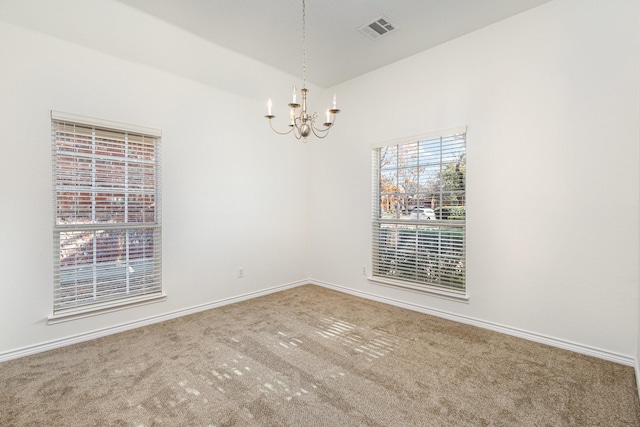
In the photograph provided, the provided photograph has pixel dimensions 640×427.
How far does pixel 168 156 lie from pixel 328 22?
7.47ft

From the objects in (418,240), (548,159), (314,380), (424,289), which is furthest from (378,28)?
(314,380)

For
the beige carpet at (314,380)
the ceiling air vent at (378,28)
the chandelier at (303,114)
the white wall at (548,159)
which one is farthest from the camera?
the ceiling air vent at (378,28)

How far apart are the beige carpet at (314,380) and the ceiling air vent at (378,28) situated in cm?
319

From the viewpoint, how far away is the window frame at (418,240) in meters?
3.43

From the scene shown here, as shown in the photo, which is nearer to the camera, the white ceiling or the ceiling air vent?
the white ceiling

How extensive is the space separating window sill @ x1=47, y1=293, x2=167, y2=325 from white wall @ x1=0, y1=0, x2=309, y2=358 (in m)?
0.06

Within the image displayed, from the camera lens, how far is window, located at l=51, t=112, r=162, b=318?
2.84 meters

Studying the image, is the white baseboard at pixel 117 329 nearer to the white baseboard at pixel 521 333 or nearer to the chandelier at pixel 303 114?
the white baseboard at pixel 521 333

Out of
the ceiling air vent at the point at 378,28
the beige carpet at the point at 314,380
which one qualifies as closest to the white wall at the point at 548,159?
the beige carpet at the point at 314,380

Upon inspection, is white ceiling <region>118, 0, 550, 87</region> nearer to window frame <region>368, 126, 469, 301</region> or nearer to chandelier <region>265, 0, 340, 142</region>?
chandelier <region>265, 0, 340, 142</region>

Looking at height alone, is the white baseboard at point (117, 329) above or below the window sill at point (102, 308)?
below

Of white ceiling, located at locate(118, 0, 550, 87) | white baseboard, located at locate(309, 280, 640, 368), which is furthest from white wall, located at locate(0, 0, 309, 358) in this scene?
white baseboard, located at locate(309, 280, 640, 368)

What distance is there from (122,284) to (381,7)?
150 inches

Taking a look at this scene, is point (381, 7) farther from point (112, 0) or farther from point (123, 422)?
point (123, 422)
